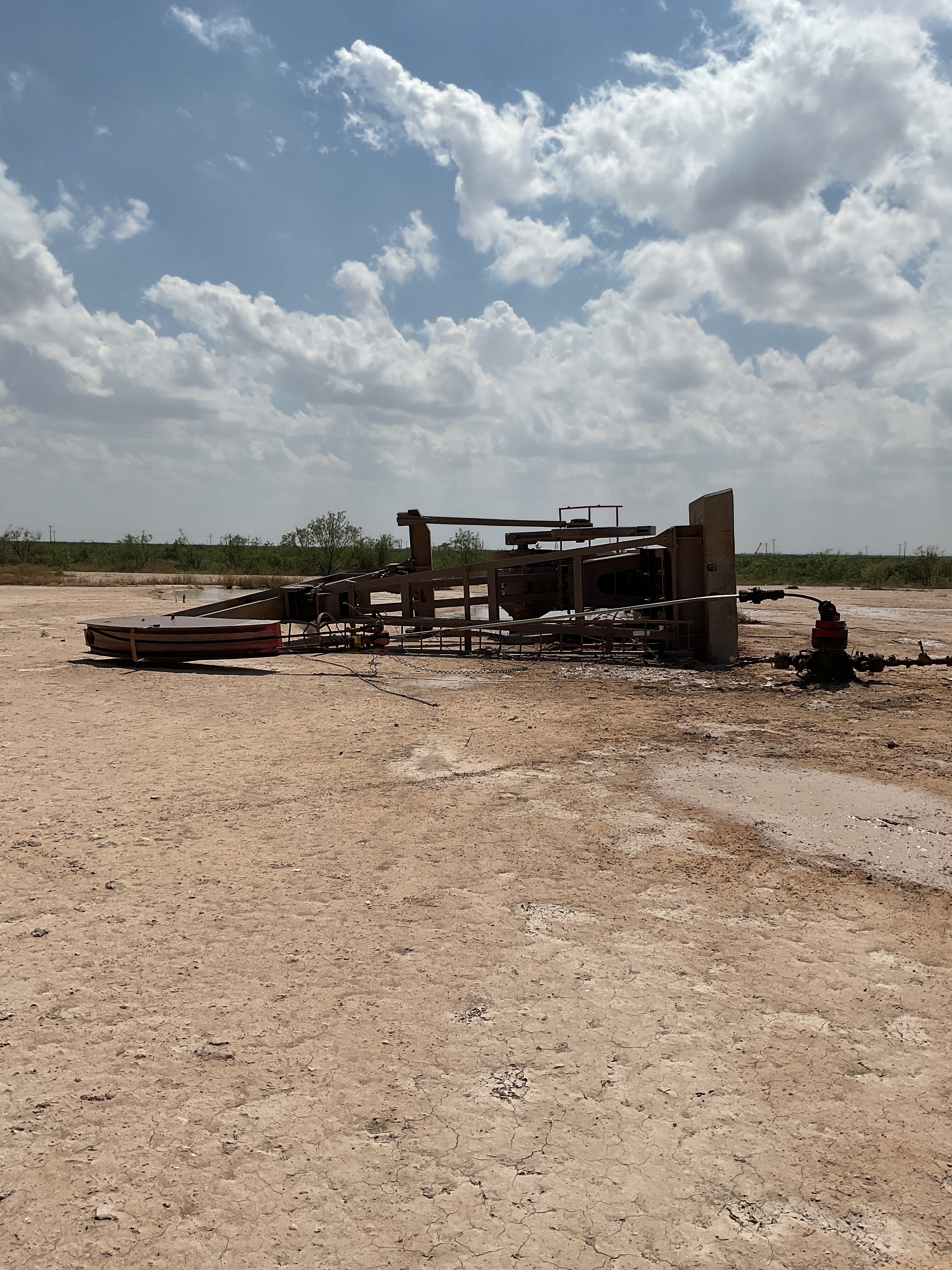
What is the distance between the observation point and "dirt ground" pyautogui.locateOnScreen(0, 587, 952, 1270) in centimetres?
197

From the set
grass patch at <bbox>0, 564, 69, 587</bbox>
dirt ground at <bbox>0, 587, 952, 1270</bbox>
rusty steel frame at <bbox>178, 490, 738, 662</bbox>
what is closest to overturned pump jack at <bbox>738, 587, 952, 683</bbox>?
rusty steel frame at <bbox>178, 490, 738, 662</bbox>

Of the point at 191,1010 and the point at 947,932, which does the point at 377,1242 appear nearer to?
the point at 191,1010

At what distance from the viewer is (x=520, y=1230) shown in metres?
1.93

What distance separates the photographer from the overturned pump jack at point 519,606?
11.4 metres

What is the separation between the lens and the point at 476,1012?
2814 millimetres

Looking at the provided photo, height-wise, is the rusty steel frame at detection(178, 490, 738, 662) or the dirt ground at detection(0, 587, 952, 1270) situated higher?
the rusty steel frame at detection(178, 490, 738, 662)

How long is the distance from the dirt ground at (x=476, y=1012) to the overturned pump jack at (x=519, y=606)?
5182 millimetres

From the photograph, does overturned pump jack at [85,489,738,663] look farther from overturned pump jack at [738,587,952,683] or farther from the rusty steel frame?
overturned pump jack at [738,587,952,683]

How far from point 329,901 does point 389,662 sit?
340 inches

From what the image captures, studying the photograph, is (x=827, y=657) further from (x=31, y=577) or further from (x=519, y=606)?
(x=31, y=577)

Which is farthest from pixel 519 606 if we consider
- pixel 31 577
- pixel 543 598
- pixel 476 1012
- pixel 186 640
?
pixel 31 577

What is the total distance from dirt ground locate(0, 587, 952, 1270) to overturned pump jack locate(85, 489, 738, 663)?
5182 mm

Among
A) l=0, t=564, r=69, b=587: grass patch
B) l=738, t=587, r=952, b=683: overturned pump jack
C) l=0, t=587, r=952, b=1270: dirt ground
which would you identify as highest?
l=0, t=564, r=69, b=587: grass patch

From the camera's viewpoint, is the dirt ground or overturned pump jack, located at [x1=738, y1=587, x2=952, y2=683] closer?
the dirt ground
